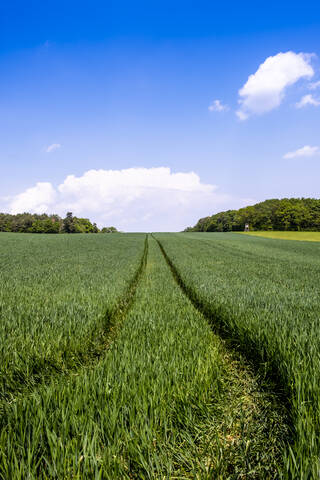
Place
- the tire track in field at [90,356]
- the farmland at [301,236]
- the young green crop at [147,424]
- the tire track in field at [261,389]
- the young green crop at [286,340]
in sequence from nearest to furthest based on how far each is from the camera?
the young green crop at [147,424]
the young green crop at [286,340]
the tire track in field at [261,389]
the tire track in field at [90,356]
the farmland at [301,236]

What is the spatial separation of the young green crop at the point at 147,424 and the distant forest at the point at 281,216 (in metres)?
110

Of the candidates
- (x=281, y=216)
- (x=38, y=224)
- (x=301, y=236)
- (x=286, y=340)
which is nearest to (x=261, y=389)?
(x=286, y=340)

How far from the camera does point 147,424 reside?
6.17ft

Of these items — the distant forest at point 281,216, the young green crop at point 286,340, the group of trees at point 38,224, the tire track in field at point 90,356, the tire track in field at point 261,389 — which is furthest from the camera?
the group of trees at point 38,224

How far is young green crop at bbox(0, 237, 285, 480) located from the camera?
5.08 ft

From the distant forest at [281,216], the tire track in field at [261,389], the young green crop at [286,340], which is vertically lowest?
the tire track in field at [261,389]

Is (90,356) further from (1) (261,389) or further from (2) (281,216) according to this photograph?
(2) (281,216)

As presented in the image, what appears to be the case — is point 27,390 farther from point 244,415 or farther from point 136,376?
point 244,415

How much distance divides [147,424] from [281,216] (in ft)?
373

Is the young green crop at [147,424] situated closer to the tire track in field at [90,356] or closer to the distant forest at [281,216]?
the tire track in field at [90,356]

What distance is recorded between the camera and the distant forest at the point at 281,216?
95.6 meters

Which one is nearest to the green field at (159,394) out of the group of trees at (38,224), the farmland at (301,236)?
the farmland at (301,236)

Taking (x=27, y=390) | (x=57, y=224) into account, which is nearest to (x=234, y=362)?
(x=27, y=390)

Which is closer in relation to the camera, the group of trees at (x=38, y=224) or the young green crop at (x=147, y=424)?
the young green crop at (x=147, y=424)
